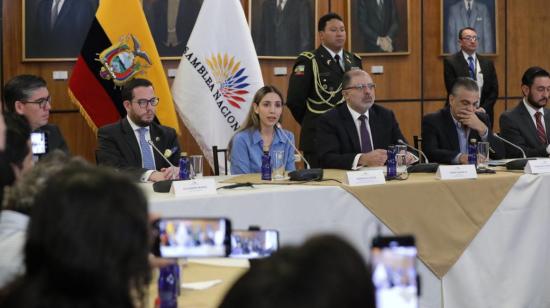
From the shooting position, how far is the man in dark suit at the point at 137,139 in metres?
4.96

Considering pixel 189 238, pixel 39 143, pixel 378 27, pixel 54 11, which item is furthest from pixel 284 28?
pixel 189 238

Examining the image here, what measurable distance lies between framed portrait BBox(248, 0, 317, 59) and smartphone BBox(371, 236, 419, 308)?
22.0 ft

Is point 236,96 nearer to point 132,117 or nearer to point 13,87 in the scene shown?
point 132,117

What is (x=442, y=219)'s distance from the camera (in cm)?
442

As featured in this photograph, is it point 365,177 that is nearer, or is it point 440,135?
point 365,177

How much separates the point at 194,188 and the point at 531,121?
2851mm

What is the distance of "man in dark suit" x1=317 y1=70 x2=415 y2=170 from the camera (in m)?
5.22

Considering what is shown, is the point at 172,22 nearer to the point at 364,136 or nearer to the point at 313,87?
the point at 313,87

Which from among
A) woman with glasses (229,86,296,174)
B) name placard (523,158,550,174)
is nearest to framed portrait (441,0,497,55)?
woman with glasses (229,86,296,174)

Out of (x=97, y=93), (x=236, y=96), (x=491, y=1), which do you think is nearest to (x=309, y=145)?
(x=236, y=96)

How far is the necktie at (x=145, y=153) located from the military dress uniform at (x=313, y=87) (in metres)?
1.85

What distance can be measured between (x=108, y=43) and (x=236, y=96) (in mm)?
1033

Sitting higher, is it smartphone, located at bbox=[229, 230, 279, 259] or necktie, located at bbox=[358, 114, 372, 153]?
necktie, located at bbox=[358, 114, 372, 153]

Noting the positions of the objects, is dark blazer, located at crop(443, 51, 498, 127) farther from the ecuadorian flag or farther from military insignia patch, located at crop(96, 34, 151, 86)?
military insignia patch, located at crop(96, 34, 151, 86)
